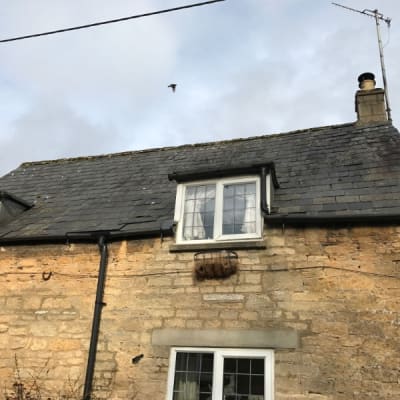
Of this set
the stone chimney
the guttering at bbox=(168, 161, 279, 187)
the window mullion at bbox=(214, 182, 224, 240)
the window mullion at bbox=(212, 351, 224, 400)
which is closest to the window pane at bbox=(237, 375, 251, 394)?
the window mullion at bbox=(212, 351, 224, 400)

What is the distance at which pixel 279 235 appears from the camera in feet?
24.9

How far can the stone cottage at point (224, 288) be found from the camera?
658cm

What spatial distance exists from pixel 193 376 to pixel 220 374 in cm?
47

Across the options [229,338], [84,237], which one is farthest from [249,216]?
[84,237]

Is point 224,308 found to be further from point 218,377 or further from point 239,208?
point 239,208

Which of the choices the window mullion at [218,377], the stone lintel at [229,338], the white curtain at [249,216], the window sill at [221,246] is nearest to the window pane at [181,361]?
the stone lintel at [229,338]

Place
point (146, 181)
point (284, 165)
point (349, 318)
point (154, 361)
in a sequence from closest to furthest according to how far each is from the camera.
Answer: point (349, 318) < point (154, 361) < point (284, 165) < point (146, 181)

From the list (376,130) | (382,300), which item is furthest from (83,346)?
(376,130)

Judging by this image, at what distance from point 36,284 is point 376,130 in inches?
328

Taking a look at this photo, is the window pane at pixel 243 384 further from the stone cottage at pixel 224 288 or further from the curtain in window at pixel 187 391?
the curtain in window at pixel 187 391

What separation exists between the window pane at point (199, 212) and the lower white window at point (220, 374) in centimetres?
207

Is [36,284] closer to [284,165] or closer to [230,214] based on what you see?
[230,214]

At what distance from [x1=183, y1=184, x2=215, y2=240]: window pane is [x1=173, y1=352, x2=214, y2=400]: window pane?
2.08 metres

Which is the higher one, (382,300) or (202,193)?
(202,193)
